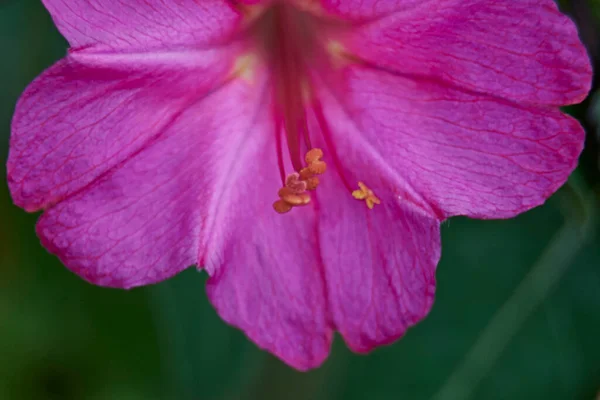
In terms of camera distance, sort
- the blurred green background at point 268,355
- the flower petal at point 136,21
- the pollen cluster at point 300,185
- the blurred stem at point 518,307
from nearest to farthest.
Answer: the flower petal at point 136,21
the pollen cluster at point 300,185
the blurred stem at point 518,307
the blurred green background at point 268,355

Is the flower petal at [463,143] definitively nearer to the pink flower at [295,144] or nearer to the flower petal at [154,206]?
the pink flower at [295,144]

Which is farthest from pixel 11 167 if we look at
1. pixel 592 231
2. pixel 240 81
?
pixel 592 231

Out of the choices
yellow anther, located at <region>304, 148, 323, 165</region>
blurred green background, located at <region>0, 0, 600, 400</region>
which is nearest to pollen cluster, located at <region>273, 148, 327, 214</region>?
yellow anther, located at <region>304, 148, 323, 165</region>

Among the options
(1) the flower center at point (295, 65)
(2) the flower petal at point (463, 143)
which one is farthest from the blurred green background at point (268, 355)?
(1) the flower center at point (295, 65)

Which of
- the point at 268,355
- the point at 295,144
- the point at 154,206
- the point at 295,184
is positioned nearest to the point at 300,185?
the point at 295,184

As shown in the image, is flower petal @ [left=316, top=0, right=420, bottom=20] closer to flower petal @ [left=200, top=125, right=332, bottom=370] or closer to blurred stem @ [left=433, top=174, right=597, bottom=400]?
flower petal @ [left=200, top=125, right=332, bottom=370]

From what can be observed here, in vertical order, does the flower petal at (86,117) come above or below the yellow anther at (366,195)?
above

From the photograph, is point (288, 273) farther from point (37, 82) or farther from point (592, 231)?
point (592, 231)
